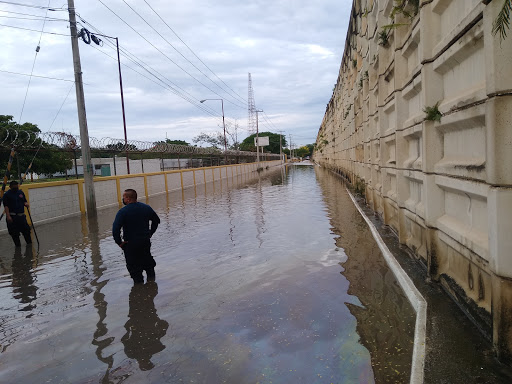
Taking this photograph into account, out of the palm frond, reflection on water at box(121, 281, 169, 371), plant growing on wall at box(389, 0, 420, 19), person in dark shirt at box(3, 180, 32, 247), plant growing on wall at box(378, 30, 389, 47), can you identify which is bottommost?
reflection on water at box(121, 281, 169, 371)

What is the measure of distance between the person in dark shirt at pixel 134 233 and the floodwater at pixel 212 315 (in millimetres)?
345

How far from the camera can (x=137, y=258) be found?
5.79m

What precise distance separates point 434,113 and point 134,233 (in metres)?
4.26

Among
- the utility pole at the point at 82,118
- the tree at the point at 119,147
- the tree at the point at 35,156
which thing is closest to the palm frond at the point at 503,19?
the tree at the point at 35,156

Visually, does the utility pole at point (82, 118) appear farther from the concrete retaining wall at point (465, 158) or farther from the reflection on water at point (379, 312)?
the concrete retaining wall at point (465, 158)

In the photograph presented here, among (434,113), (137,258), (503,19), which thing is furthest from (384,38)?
(503,19)

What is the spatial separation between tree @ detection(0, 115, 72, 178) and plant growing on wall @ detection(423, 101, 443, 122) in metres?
10.5

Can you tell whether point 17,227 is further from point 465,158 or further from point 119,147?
point 119,147

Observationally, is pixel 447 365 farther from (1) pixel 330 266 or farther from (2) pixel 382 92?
(2) pixel 382 92

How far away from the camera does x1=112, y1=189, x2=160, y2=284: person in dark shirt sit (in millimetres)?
5637

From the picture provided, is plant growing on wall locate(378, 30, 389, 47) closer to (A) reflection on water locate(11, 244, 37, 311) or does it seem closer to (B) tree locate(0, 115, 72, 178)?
(A) reflection on water locate(11, 244, 37, 311)

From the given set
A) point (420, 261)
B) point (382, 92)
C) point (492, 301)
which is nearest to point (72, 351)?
point (492, 301)

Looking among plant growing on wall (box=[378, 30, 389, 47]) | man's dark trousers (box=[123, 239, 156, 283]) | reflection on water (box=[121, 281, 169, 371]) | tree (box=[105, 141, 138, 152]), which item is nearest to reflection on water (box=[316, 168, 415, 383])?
reflection on water (box=[121, 281, 169, 371])

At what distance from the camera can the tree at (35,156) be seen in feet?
41.8
